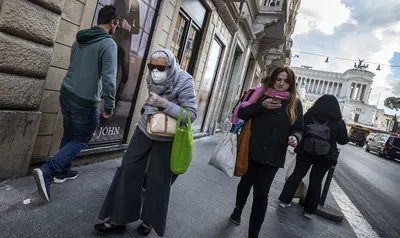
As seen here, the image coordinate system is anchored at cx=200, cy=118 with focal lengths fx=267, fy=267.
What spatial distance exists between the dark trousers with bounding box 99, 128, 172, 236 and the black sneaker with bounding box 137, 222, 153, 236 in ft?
0.52

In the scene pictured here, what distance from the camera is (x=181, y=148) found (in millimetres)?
2158

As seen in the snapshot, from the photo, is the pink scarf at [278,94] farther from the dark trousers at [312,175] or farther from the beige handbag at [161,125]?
the dark trousers at [312,175]

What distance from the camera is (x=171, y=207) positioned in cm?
315

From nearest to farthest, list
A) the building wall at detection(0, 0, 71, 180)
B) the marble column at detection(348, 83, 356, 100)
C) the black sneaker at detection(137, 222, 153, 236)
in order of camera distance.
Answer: the black sneaker at detection(137, 222, 153, 236)
the building wall at detection(0, 0, 71, 180)
the marble column at detection(348, 83, 356, 100)

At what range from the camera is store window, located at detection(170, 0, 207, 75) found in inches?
233

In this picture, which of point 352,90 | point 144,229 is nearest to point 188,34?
point 144,229

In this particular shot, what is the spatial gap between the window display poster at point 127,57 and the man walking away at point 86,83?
1.21 m

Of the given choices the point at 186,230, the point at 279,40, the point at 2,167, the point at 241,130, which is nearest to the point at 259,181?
the point at 241,130

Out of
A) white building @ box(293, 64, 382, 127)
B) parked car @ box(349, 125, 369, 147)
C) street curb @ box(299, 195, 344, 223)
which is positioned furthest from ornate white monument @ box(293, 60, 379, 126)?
street curb @ box(299, 195, 344, 223)

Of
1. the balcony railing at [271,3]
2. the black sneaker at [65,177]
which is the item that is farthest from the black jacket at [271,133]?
the balcony railing at [271,3]

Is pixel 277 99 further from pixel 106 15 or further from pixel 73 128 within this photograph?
pixel 73 128

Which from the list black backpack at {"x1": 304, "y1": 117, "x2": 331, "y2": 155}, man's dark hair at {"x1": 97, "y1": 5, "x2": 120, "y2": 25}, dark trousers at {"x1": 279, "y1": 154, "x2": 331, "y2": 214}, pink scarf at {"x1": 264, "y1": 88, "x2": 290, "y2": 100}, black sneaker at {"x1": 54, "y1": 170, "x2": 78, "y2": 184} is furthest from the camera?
dark trousers at {"x1": 279, "y1": 154, "x2": 331, "y2": 214}

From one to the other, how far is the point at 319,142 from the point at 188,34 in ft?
13.4

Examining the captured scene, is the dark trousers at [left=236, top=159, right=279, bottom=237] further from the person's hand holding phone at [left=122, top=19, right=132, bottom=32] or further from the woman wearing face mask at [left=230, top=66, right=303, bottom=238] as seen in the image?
the person's hand holding phone at [left=122, top=19, right=132, bottom=32]
